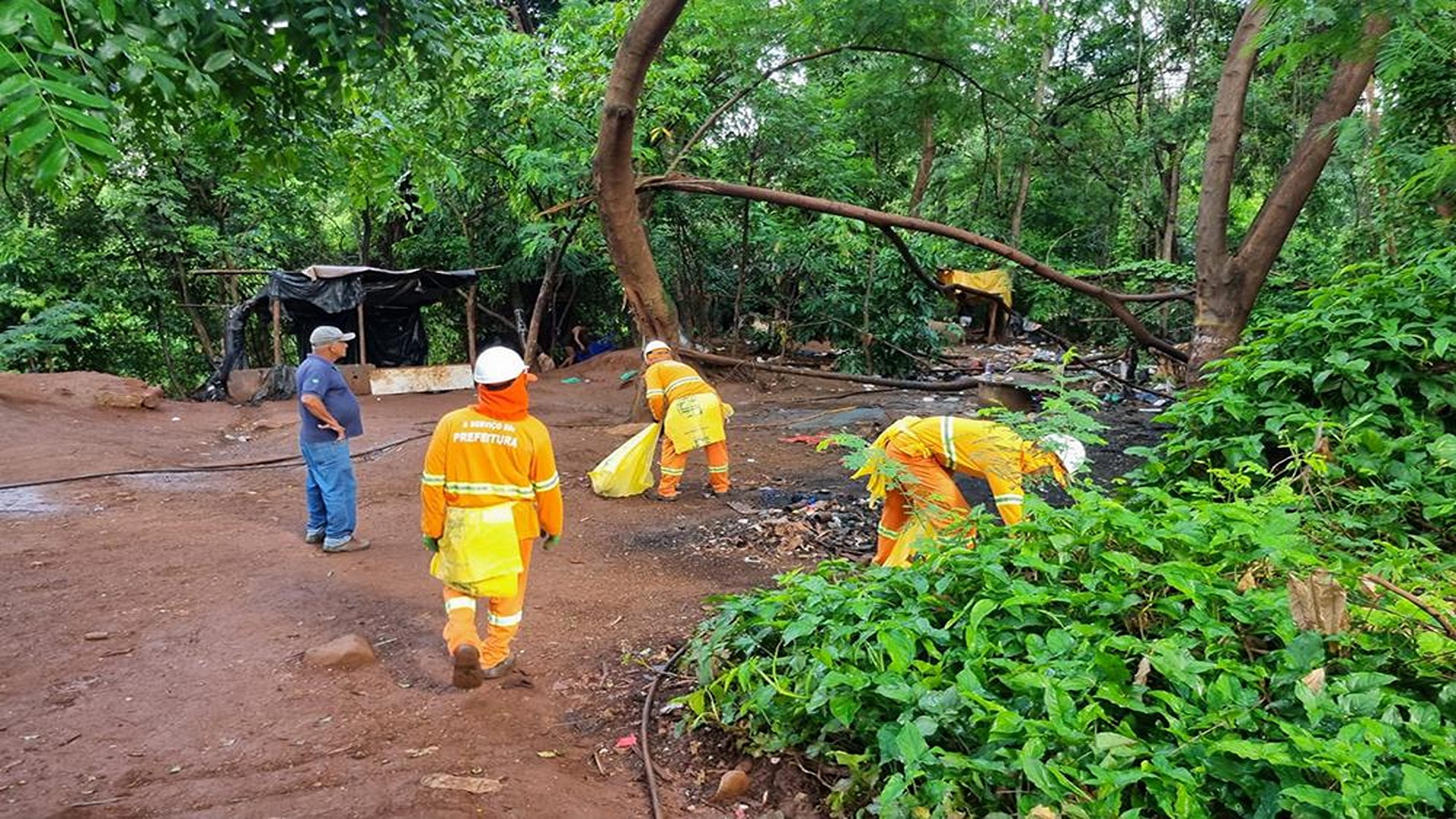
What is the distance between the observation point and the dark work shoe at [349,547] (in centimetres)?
561

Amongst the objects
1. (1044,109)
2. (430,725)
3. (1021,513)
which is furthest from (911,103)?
(1044,109)

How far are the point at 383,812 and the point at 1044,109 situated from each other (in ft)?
55.3

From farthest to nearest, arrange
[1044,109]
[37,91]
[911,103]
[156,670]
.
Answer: [1044,109]
[911,103]
[156,670]
[37,91]

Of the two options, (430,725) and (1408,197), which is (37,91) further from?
(1408,197)

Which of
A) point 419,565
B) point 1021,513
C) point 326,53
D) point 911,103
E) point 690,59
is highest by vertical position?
point 690,59

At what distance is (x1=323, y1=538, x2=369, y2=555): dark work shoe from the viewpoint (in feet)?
18.4

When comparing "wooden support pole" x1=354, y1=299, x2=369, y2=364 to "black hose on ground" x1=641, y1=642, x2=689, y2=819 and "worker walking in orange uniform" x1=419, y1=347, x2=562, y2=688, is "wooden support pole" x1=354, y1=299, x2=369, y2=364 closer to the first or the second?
"worker walking in orange uniform" x1=419, y1=347, x2=562, y2=688

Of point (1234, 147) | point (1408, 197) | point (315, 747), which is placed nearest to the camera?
point (315, 747)

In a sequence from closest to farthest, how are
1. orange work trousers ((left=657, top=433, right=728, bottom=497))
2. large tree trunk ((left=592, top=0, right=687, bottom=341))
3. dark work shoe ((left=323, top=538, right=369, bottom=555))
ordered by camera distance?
large tree trunk ((left=592, top=0, right=687, bottom=341))
dark work shoe ((left=323, top=538, right=369, bottom=555))
orange work trousers ((left=657, top=433, right=728, bottom=497))

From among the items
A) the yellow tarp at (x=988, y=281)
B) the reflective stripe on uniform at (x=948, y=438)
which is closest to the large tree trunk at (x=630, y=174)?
the reflective stripe on uniform at (x=948, y=438)

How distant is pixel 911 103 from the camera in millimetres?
8039

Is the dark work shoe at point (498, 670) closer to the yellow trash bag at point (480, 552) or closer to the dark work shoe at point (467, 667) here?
the dark work shoe at point (467, 667)

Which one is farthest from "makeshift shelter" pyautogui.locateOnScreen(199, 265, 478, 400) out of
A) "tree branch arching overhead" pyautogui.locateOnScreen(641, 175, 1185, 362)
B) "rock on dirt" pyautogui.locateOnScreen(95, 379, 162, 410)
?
"tree branch arching overhead" pyautogui.locateOnScreen(641, 175, 1185, 362)

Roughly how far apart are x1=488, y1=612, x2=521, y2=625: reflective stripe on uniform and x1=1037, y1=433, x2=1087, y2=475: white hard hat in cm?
258
